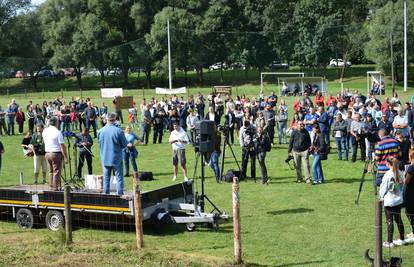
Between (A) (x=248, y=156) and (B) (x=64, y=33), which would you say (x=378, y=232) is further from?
(B) (x=64, y=33)

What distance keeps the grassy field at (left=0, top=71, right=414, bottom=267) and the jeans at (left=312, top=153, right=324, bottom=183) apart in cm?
39

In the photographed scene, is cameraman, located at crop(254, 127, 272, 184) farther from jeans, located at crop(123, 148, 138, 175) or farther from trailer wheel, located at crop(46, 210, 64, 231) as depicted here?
trailer wheel, located at crop(46, 210, 64, 231)

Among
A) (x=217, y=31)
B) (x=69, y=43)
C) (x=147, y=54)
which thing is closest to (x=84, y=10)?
(x=69, y=43)

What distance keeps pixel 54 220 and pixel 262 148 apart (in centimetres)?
664

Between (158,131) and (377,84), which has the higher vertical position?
(377,84)

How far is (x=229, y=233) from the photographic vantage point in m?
11.8

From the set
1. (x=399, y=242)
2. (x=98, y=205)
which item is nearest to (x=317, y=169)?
(x=399, y=242)


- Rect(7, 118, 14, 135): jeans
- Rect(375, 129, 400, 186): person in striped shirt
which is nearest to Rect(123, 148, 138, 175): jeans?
Rect(375, 129, 400, 186): person in striped shirt

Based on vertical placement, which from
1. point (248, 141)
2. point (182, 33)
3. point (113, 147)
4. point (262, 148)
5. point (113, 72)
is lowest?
point (262, 148)

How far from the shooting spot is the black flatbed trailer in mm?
11695

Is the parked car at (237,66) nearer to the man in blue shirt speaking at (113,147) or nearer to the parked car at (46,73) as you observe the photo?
the parked car at (46,73)

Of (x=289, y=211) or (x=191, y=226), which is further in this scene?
(x=289, y=211)

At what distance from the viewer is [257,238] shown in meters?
11.5

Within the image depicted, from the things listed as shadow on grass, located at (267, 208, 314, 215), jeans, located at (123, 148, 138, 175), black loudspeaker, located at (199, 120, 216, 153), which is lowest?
shadow on grass, located at (267, 208, 314, 215)
